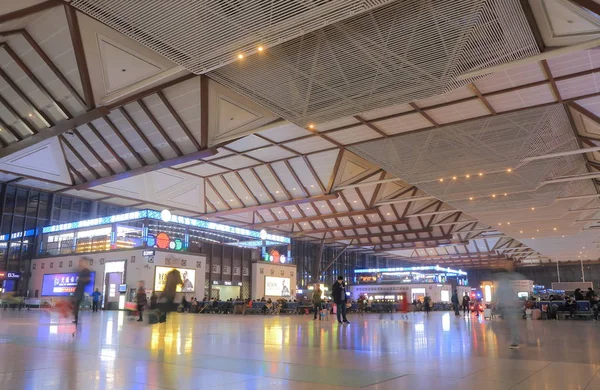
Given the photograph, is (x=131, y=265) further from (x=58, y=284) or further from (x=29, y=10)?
(x=29, y=10)

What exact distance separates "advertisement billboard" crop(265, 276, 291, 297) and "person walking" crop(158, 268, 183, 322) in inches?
1128

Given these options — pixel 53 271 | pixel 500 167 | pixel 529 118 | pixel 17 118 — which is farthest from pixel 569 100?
pixel 53 271

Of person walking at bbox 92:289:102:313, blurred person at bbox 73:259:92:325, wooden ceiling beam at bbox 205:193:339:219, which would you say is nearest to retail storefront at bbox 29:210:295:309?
wooden ceiling beam at bbox 205:193:339:219

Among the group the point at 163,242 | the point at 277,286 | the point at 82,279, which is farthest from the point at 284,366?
the point at 277,286

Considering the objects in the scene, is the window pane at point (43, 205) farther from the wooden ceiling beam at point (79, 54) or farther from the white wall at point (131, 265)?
the wooden ceiling beam at point (79, 54)

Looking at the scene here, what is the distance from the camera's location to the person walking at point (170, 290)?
31.3 feet

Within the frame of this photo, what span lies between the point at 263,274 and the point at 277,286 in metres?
2.01

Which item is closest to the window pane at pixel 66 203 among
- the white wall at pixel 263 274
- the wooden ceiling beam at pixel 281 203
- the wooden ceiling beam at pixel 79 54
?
the wooden ceiling beam at pixel 281 203

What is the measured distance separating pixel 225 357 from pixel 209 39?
24.7 feet

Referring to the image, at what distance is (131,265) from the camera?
26.4 meters

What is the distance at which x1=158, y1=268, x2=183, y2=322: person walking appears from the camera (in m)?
9.54

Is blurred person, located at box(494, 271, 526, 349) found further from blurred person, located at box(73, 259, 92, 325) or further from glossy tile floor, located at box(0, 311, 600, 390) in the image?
blurred person, located at box(73, 259, 92, 325)

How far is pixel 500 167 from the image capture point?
22094 millimetres

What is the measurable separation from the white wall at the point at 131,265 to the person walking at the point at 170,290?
16785 mm
